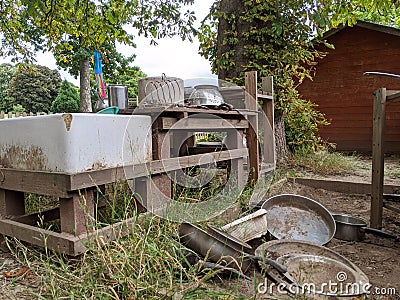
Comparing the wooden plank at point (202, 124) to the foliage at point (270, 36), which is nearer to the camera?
the wooden plank at point (202, 124)

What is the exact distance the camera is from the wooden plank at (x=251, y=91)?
324cm

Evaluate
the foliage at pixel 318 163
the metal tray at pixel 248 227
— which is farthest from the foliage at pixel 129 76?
the metal tray at pixel 248 227

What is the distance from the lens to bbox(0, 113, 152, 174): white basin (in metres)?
1.64

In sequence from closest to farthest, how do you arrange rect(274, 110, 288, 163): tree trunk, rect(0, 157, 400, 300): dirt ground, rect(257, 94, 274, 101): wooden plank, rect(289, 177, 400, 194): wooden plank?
1. rect(0, 157, 400, 300): dirt ground
2. rect(257, 94, 274, 101): wooden plank
3. rect(289, 177, 400, 194): wooden plank
4. rect(274, 110, 288, 163): tree trunk

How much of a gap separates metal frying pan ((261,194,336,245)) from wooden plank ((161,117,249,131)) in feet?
2.32

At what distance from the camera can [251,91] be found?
326cm

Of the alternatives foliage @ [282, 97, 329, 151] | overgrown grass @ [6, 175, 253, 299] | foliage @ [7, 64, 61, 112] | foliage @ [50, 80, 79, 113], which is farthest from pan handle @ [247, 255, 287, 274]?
foliage @ [7, 64, 61, 112]

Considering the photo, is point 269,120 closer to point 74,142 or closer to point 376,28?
point 74,142

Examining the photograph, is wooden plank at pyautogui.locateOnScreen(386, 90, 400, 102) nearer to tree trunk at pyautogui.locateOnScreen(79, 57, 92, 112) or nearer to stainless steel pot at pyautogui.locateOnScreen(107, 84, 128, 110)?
stainless steel pot at pyautogui.locateOnScreen(107, 84, 128, 110)

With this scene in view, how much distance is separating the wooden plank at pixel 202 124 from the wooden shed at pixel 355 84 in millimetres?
4945

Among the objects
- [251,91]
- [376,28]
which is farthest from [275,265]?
[376,28]

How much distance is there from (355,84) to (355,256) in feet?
21.5

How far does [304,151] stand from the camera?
494 cm

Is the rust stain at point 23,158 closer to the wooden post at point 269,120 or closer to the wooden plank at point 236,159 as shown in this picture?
the wooden plank at point 236,159
